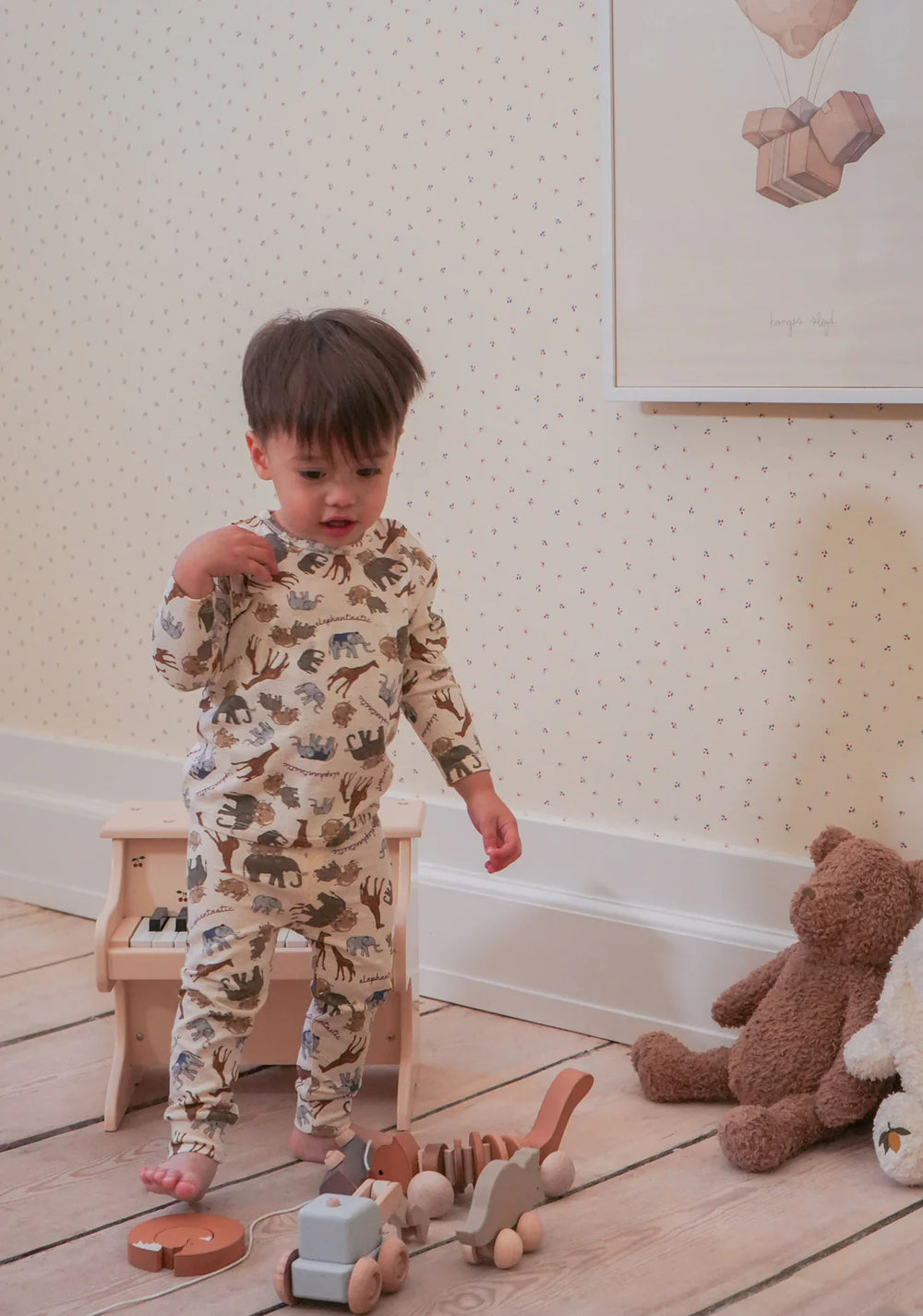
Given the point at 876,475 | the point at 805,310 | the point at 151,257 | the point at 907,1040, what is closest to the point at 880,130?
the point at 805,310

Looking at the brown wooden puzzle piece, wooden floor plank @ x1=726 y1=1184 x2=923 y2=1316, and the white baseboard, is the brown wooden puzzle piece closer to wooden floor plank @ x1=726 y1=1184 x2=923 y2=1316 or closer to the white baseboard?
wooden floor plank @ x1=726 y1=1184 x2=923 y2=1316

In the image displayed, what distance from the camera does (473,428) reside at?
6.35ft

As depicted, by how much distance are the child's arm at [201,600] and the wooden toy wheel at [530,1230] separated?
567 mm

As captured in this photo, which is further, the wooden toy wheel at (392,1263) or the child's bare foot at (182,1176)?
the child's bare foot at (182,1176)

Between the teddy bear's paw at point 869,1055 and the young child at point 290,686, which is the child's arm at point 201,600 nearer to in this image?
the young child at point 290,686

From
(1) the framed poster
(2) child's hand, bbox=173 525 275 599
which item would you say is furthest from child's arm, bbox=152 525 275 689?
(1) the framed poster

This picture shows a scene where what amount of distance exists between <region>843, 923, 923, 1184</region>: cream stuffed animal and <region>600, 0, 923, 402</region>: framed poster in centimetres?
58

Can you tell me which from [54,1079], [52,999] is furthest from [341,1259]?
[52,999]

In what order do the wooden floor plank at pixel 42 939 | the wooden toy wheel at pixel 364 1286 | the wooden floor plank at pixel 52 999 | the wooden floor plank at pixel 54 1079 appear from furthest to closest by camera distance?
the wooden floor plank at pixel 42 939, the wooden floor plank at pixel 52 999, the wooden floor plank at pixel 54 1079, the wooden toy wheel at pixel 364 1286

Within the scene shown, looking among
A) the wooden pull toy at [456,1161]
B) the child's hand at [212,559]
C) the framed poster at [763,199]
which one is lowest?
the wooden pull toy at [456,1161]

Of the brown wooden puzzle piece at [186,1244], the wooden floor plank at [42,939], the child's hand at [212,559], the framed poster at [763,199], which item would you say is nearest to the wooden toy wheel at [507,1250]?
the brown wooden puzzle piece at [186,1244]

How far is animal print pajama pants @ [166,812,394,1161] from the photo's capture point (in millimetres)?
1471

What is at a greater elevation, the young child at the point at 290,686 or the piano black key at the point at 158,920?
the young child at the point at 290,686

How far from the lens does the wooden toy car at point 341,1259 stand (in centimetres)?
127
